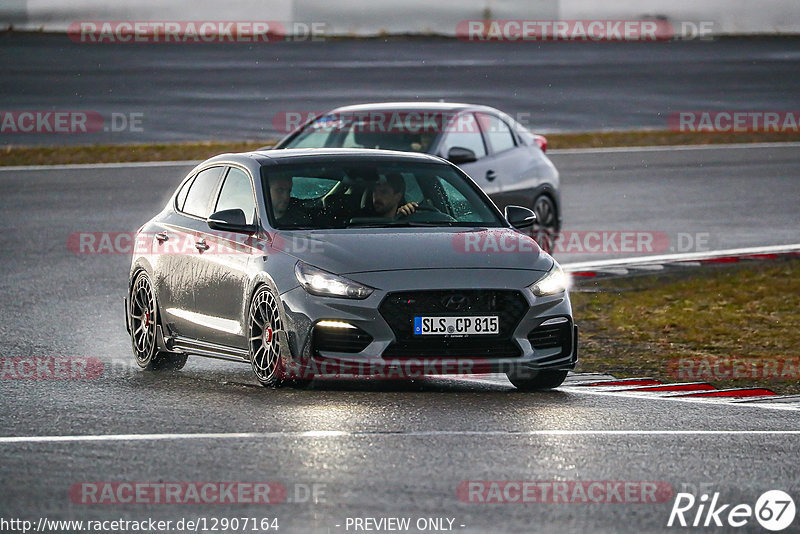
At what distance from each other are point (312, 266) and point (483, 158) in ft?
24.8

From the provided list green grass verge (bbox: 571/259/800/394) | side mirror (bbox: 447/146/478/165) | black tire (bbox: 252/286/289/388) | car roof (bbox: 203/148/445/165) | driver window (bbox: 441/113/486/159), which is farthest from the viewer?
driver window (bbox: 441/113/486/159)

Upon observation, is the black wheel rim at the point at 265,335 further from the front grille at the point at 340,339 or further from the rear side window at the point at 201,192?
the rear side window at the point at 201,192

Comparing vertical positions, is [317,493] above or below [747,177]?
above

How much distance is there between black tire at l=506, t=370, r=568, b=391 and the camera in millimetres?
10406

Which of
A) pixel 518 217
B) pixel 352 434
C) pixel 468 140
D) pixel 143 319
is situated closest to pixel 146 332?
pixel 143 319

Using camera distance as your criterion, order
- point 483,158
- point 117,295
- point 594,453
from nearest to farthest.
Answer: point 594,453 → point 117,295 → point 483,158

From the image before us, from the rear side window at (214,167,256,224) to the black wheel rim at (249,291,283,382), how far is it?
2.83ft

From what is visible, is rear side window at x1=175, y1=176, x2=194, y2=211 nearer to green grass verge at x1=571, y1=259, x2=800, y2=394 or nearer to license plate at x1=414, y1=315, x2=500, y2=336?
license plate at x1=414, y1=315, x2=500, y2=336

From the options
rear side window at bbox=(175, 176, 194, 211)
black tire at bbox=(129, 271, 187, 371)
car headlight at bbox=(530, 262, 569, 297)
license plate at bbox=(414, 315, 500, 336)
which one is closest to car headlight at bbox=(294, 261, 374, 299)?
license plate at bbox=(414, 315, 500, 336)

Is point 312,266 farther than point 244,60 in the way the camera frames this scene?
No

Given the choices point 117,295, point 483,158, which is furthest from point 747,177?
point 117,295

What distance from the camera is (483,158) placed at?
17.3 m

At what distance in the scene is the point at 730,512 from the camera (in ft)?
22.9

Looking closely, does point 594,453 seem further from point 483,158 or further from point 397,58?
point 397,58
